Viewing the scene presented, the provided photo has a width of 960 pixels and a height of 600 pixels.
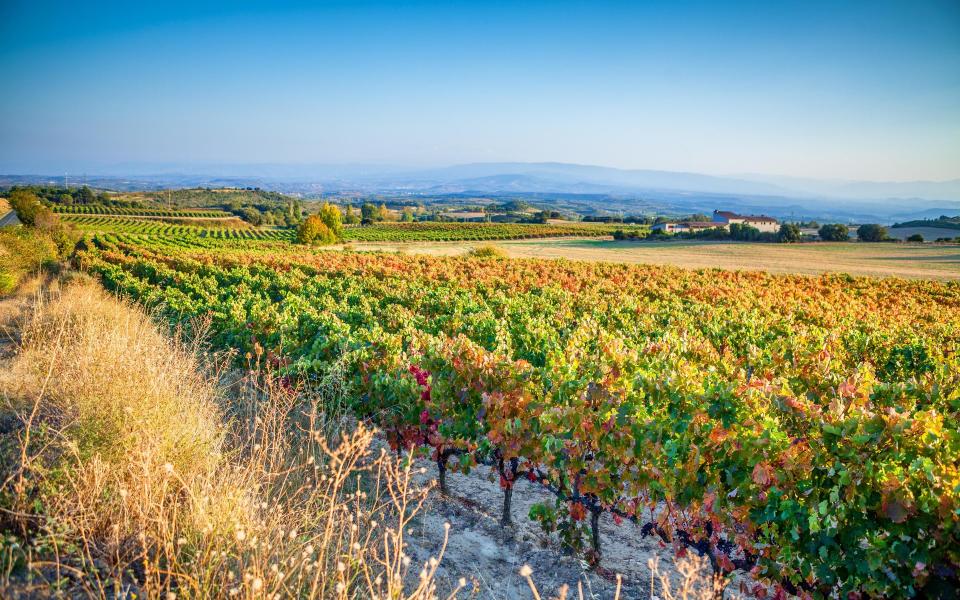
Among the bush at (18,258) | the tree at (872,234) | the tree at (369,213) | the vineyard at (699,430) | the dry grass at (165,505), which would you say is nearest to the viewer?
the dry grass at (165,505)

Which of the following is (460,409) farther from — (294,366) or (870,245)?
(870,245)

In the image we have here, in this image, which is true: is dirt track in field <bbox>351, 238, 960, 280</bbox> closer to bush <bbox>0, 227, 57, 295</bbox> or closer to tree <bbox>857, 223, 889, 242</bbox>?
tree <bbox>857, 223, 889, 242</bbox>

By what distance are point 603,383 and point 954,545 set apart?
249 centimetres

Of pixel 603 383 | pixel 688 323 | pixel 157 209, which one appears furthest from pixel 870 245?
pixel 157 209

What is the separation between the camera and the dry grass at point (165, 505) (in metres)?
2.91

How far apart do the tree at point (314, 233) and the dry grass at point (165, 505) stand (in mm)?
64744

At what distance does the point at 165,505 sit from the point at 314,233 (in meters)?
68.6

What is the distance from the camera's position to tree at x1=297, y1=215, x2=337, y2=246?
223 feet

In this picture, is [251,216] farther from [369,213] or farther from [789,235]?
[789,235]

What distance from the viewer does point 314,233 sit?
68625mm

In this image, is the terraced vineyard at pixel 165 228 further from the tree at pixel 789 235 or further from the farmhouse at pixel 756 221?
the farmhouse at pixel 756 221

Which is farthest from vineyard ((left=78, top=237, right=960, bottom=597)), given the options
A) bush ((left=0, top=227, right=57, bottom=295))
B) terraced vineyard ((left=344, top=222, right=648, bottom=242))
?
terraced vineyard ((left=344, top=222, right=648, bottom=242))

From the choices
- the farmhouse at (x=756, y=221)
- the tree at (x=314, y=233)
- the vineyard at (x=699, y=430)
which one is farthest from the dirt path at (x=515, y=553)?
the farmhouse at (x=756, y=221)

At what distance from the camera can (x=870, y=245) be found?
211 feet
